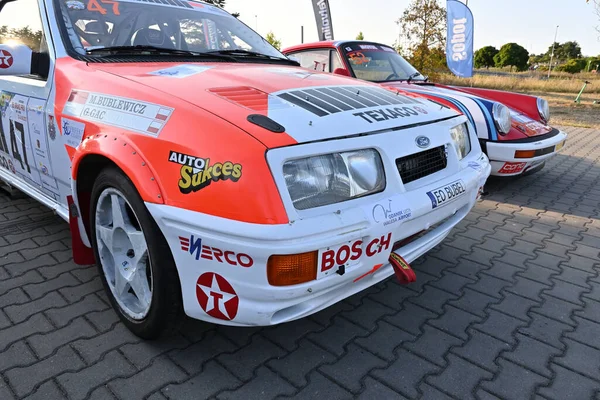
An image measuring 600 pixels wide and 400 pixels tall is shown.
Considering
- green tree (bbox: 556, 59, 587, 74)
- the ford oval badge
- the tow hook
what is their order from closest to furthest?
the tow hook < the ford oval badge < green tree (bbox: 556, 59, 587, 74)

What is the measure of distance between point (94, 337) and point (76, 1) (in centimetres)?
192

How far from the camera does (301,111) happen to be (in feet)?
5.61

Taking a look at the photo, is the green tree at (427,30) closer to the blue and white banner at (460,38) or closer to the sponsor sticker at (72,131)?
the blue and white banner at (460,38)

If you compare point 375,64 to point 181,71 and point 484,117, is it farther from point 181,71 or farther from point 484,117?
point 181,71

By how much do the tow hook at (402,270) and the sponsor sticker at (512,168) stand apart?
9.61 ft

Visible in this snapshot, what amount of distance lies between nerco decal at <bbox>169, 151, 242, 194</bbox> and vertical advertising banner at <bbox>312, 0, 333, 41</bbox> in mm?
10764

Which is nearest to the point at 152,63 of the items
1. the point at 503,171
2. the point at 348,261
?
the point at 348,261

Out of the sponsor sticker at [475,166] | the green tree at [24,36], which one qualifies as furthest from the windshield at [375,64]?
the green tree at [24,36]

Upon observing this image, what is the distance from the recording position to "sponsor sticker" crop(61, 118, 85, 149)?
6.62ft

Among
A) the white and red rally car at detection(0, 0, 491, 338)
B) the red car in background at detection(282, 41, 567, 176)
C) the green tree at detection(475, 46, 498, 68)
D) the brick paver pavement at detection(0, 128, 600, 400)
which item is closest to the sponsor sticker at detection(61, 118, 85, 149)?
the white and red rally car at detection(0, 0, 491, 338)

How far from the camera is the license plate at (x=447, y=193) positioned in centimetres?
188

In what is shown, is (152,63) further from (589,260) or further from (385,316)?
(589,260)

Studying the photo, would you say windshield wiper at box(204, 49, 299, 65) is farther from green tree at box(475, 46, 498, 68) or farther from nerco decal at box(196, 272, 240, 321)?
green tree at box(475, 46, 498, 68)

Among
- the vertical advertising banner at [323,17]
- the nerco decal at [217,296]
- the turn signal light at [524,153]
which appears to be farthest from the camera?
the vertical advertising banner at [323,17]
